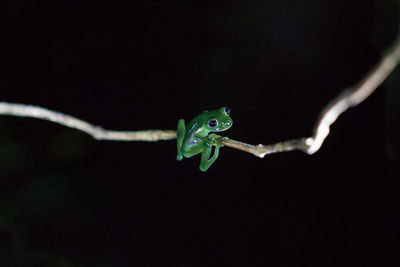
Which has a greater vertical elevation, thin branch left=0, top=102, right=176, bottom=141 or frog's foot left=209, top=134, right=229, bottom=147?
thin branch left=0, top=102, right=176, bottom=141

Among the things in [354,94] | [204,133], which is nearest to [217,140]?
[204,133]

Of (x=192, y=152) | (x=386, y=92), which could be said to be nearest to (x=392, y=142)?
(x=386, y=92)

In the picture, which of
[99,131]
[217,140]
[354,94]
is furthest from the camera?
[99,131]

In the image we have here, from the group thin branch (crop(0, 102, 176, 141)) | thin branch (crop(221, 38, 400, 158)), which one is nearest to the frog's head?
thin branch (crop(0, 102, 176, 141))

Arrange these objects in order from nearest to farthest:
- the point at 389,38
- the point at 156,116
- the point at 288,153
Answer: the point at 389,38 → the point at 288,153 → the point at 156,116

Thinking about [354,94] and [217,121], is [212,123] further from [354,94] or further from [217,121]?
[354,94]

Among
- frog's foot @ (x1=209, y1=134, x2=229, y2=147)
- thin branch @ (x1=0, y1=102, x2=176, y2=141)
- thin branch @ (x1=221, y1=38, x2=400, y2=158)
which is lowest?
thin branch @ (x1=221, y1=38, x2=400, y2=158)

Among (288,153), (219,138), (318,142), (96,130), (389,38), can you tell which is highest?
(389,38)

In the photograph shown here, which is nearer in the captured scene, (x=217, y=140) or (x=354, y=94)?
(x=354, y=94)

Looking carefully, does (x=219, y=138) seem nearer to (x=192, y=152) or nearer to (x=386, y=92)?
(x=192, y=152)

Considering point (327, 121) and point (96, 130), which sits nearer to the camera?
point (327, 121)

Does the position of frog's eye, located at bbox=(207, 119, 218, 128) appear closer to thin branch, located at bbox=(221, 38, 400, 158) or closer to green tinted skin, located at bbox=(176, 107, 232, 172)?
green tinted skin, located at bbox=(176, 107, 232, 172)
